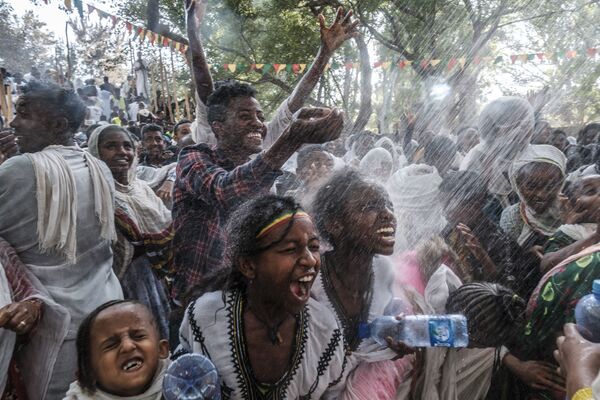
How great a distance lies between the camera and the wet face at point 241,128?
9.03ft

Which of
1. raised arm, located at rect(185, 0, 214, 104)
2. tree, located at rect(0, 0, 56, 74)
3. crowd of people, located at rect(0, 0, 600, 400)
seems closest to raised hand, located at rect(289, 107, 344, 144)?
crowd of people, located at rect(0, 0, 600, 400)

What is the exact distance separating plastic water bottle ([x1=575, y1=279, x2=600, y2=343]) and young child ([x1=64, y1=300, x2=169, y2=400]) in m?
1.56

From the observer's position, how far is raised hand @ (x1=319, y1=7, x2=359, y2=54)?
2889 mm

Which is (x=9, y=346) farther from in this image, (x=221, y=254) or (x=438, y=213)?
(x=438, y=213)

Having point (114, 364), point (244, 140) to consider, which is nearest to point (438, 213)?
point (244, 140)

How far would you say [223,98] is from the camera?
2805 mm

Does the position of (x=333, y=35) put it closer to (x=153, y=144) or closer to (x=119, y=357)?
(x=119, y=357)

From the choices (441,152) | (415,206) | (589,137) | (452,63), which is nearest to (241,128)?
(415,206)

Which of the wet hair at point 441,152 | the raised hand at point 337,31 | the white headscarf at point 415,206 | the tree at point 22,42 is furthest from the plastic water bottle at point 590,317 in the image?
the tree at point 22,42

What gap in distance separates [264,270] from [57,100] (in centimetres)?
149

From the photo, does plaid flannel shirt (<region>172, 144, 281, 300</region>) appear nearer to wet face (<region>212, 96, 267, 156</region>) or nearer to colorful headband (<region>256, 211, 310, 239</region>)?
wet face (<region>212, 96, 267, 156</region>)

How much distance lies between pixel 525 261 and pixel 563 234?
321 mm

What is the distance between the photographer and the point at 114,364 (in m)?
1.96

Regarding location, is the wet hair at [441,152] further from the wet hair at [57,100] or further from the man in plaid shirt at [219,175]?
the wet hair at [57,100]
